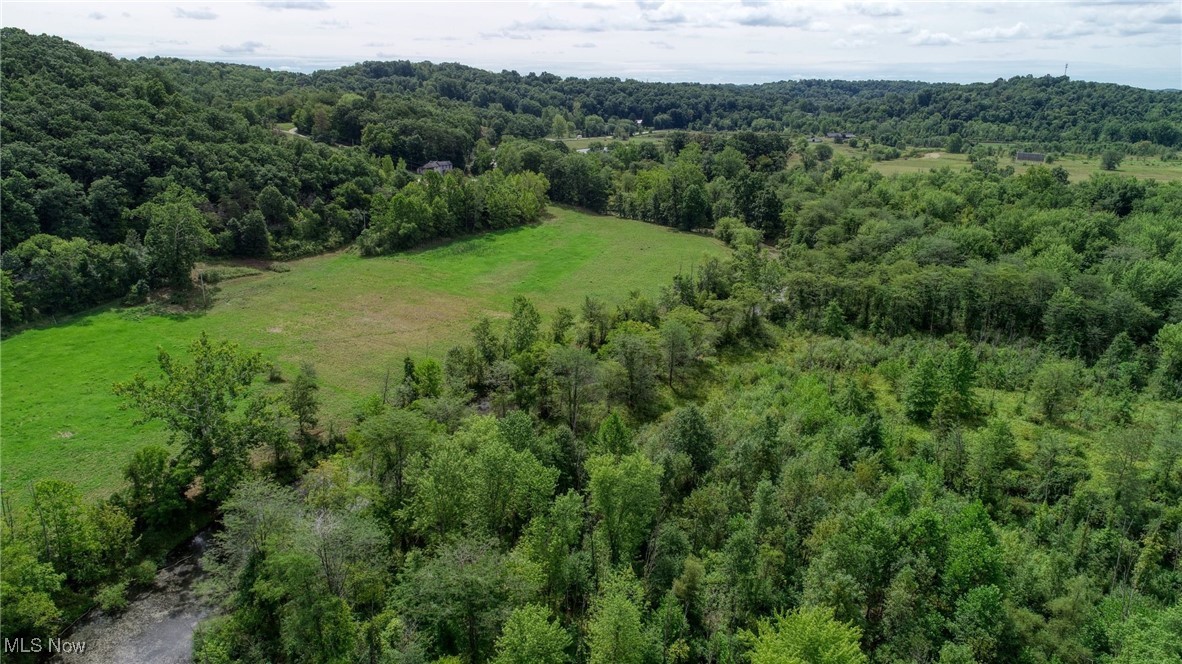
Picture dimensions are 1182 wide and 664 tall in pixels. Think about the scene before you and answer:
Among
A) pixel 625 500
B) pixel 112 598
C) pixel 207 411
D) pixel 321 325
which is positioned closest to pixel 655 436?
pixel 625 500

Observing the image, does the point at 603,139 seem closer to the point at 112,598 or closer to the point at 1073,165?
the point at 1073,165

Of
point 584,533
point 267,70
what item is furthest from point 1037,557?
point 267,70

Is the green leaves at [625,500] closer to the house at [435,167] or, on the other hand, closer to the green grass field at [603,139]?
the house at [435,167]

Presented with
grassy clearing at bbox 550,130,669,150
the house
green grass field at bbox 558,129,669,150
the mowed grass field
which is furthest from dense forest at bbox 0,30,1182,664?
green grass field at bbox 558,129,669,150

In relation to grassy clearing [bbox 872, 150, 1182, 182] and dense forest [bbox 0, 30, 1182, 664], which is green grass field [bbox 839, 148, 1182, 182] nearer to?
grassy clearing [bbox 872, 150, 1182, 182]

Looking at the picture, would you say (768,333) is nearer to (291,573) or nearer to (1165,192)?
(291,573)

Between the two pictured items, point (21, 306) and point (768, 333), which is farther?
point (768, 333)
